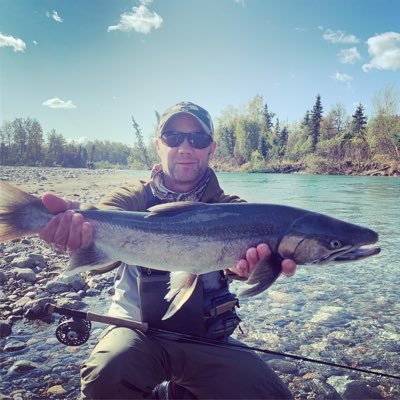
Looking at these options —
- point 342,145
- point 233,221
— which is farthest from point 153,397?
point 342,145

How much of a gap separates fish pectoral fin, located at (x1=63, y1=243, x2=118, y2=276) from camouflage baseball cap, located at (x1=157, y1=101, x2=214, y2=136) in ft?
6.29

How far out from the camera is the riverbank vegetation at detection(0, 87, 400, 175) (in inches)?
2282

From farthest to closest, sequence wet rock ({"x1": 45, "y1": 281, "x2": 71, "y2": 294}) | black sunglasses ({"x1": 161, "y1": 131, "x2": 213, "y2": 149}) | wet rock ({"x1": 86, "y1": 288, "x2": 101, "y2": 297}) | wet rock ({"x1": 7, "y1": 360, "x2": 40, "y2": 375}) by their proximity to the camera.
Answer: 1. wet rock ({"x1": 86, "y1": 288, "x2": 101, "y2": 297})
2. wet rock ({"x1": 45, "y1": 281, "x2": 71, "y2": 294})
3. black sunglasses ({"x1": 161, "y1": 131, "x2": 213, "y2": 149})
4. wet rock ({"x1": 7, "y1": 360, "x2": 40, "y2": 375})

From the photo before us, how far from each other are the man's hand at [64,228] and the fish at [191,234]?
6cm

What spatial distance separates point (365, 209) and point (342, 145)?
2107 inches

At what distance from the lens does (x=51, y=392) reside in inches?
133

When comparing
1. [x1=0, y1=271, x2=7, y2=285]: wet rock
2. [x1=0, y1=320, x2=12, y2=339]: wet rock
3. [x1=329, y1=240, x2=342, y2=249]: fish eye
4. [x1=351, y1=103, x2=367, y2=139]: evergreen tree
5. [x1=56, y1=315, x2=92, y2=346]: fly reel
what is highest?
[x1=351, y1=103, x2=367, y2=139]: evergreen tree

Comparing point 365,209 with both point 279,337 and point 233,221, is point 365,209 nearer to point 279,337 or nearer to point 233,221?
point 279,337

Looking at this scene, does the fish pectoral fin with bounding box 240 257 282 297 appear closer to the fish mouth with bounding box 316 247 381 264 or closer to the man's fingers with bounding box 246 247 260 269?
the man's fingers with bounding box 246 247 260 269

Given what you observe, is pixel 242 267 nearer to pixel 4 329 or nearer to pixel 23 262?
pixel 4 329

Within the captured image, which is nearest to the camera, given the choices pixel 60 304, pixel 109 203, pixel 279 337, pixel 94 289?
pixel 109 203

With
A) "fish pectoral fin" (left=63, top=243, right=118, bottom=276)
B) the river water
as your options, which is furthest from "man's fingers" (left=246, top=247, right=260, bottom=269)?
the river water

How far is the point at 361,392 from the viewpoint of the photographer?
3541 millimetres

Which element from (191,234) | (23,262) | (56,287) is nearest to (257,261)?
→ (191,234)
